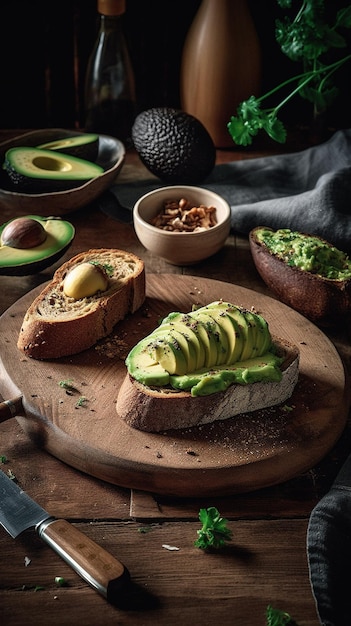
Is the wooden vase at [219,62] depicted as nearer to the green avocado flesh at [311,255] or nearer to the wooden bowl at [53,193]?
the wooden bowl at [53,193]

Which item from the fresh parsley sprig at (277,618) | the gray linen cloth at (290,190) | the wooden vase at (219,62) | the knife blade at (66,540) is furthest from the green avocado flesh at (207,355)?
the wooden vase at (219,62)

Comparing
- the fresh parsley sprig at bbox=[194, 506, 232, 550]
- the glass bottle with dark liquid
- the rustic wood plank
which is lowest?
the rustic wood plank

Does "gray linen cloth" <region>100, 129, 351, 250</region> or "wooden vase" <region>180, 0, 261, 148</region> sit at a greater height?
"wooden vase" <region>180, 0, 261, 148</region>

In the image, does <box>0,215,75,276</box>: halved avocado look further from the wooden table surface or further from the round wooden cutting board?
the wooden table surface

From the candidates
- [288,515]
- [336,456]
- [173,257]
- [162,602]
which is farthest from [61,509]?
[173,257]

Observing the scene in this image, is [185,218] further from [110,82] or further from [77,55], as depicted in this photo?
[77,55]

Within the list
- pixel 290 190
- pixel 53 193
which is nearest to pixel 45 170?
pixel 53 193

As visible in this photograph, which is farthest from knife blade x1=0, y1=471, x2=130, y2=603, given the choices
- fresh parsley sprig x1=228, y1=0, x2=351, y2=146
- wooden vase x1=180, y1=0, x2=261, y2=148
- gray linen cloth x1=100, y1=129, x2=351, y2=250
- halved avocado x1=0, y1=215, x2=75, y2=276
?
wooden vase x1=180, y1=0, x2=261, y2=148

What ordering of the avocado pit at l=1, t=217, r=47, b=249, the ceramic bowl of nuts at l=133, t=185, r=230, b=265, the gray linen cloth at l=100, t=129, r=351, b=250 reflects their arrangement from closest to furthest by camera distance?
1. the avocado pit at l=1, t=217, r=47, b=249
2. the ceramic bowl of nuts at l=133, t=185, r=230, b=265
3. the gray linen cloth at l=100, t=129, r=351, b=250

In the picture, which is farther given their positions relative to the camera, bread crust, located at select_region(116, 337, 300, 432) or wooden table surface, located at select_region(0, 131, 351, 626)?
bread crust, located at select_region(116, 337, 300, 432)
